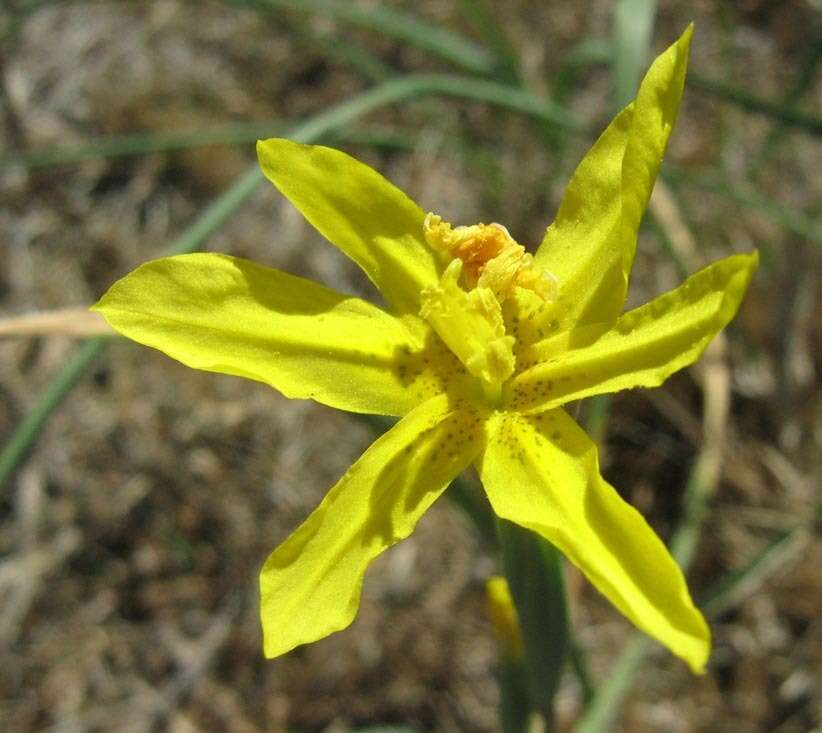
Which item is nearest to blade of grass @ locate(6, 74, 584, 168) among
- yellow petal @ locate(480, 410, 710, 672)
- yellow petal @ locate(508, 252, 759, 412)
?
yellow petal @ locate(508, 252, 759, 412)

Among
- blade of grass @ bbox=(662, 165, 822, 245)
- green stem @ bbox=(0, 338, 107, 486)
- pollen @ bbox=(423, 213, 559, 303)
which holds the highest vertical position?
pollen @ bbox=(423, 213, 559, 303)

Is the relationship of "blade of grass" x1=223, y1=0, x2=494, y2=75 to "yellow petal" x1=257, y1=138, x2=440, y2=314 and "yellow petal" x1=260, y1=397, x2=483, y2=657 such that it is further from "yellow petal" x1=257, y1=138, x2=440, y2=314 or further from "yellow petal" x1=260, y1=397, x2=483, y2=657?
"yellow petal" x1=260, y1=397, x2=483, y2=657

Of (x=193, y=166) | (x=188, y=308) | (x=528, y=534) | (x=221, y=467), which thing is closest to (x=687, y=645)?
(x=528, y=534)

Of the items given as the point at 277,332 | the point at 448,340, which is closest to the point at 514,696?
the point at 448,340

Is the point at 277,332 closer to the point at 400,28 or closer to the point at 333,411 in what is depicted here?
the point at 400,28

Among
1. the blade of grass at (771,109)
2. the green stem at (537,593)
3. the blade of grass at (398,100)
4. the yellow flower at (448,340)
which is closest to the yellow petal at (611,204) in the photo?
the yellow flower at (448,340)

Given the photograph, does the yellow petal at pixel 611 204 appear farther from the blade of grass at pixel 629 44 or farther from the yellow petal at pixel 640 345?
the blade of grass at pixel 629 44

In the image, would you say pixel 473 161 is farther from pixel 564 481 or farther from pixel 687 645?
pixel 687 645
